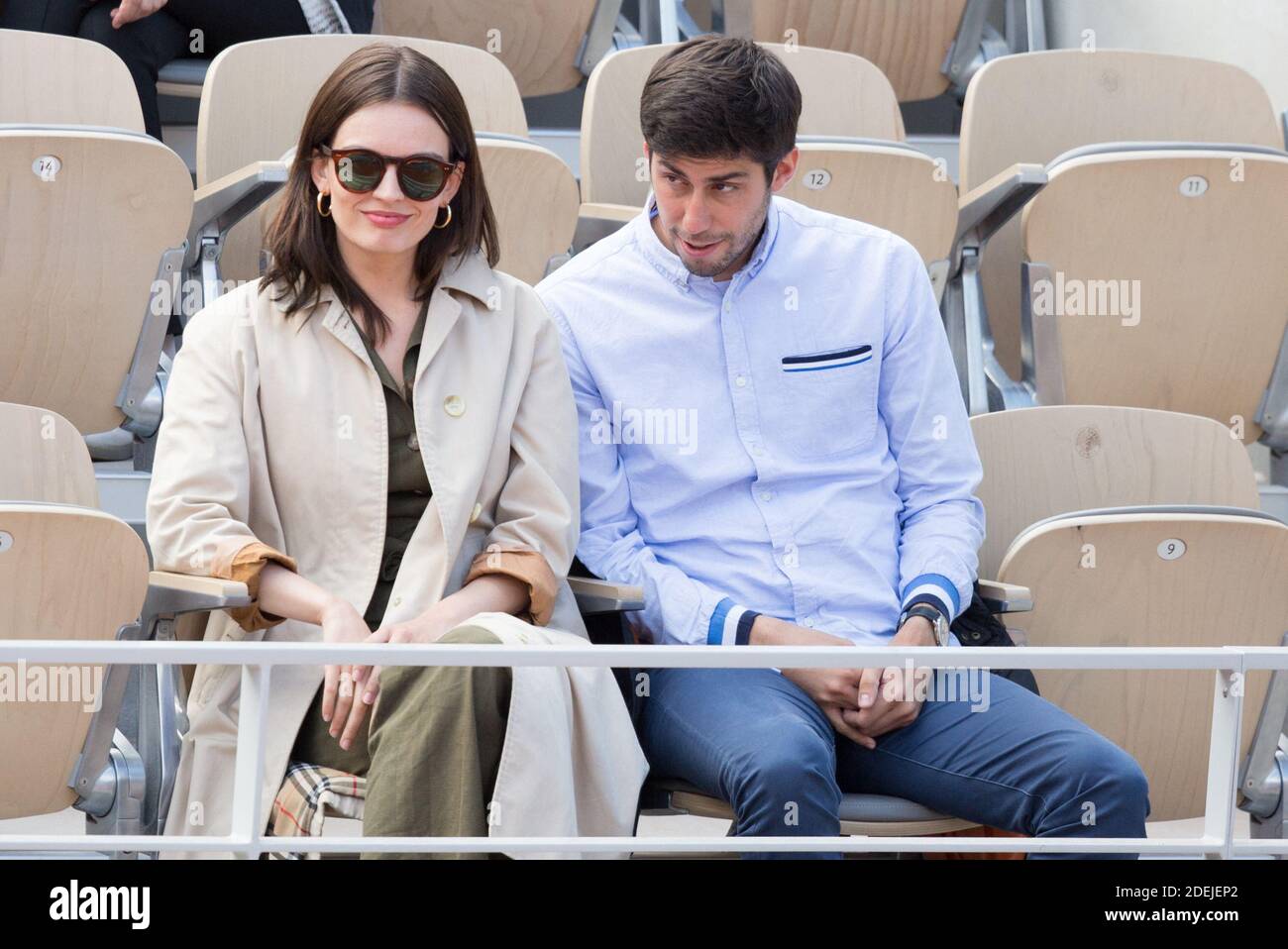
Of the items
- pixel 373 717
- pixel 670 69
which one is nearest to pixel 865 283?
pixel 670 69

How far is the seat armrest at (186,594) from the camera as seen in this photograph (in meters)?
1.62

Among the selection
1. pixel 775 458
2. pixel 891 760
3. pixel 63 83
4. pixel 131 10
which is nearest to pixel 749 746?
pixel 891 760

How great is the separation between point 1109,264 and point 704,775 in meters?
1.29

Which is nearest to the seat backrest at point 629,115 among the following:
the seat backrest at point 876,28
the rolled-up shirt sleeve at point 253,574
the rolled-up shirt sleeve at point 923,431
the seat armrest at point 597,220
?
the seat armrest at point 597,220

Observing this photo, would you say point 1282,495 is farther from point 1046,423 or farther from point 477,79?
point 477,79

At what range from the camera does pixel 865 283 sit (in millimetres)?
2033

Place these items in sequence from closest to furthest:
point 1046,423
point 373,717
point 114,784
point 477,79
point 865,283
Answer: point 373,717 < point 114,784 < point 865,283 < point 1046,423 < point 477,79

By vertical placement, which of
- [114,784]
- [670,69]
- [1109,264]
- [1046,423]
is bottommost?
[114,784]

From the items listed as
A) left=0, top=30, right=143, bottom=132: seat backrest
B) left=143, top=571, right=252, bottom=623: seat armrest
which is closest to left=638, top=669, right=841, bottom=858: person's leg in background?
left=143, top=571, right=252, bottom=623: seat armrest

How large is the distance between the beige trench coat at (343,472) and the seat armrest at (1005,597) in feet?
1.53

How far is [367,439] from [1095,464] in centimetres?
99

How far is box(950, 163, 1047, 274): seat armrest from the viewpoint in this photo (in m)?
2.61

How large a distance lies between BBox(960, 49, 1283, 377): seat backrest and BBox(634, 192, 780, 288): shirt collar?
0.98 metres

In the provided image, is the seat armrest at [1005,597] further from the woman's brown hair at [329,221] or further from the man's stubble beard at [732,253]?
the woman's brown hair at [329,221]
